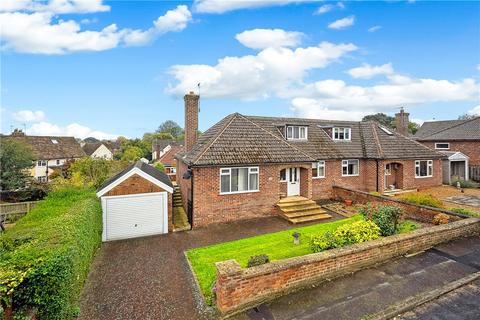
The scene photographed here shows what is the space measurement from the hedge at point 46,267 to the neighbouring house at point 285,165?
6197 millimetres

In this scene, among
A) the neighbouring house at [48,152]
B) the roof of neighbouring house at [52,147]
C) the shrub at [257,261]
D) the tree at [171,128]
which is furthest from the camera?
the tree at [171,128]

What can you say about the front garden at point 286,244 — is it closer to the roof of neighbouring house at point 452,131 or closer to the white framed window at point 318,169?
the white framed window at point 318,169

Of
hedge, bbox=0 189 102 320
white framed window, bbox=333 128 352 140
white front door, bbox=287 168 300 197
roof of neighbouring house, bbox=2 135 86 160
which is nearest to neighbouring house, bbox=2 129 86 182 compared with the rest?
roof of neighbouring house, bbox=2 135 86 160

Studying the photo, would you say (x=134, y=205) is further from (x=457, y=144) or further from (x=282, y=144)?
(x=457, y=144)

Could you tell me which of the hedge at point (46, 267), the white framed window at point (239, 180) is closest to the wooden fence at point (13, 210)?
the hedge at point (46, 267)

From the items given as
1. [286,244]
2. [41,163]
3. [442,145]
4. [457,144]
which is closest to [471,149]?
[457,144]

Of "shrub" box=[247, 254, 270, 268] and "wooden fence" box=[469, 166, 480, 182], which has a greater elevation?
"wooden fence" box=[469, 166, 480, 182]

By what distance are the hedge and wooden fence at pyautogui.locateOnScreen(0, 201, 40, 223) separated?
12777 millimetres

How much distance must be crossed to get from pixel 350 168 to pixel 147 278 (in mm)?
17004

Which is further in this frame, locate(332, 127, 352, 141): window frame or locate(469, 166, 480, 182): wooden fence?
locate(469, 166, 480, 182): wooden fence

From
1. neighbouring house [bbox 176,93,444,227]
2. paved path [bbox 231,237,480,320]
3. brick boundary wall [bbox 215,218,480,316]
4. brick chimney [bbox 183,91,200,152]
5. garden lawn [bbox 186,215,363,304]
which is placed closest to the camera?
paved path [bbox 231,237,480,320]

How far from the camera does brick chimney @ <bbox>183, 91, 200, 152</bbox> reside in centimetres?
1623

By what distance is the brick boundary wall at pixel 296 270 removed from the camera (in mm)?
5652

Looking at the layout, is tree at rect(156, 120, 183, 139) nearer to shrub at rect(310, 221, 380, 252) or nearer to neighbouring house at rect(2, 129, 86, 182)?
neighbouring house at rect(2, 129, 86, 182)
